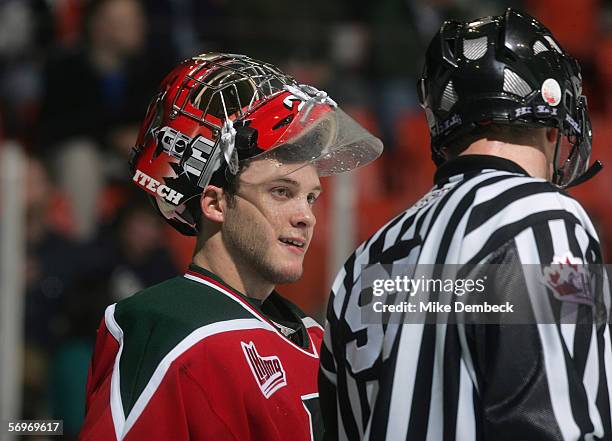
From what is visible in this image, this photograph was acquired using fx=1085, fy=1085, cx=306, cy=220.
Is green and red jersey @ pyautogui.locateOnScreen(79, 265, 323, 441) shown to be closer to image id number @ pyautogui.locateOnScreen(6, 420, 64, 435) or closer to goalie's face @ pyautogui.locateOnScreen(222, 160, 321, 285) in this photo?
goalie's face @ pyautogui.locateOnScreen(222, 160, 321, 285)

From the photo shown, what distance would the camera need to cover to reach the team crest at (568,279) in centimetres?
169

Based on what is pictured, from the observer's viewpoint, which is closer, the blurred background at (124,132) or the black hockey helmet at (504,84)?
the black hockey helmet at (504,84)

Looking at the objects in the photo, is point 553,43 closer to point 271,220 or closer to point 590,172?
point 590,172

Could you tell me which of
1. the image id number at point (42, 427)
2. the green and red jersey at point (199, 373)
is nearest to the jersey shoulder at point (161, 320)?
the green and red jersey at point (199, 373)

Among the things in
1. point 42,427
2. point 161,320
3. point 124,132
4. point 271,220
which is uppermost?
point 124,132

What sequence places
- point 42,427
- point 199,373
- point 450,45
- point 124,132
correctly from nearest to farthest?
point 450,45
point 199,373
point 42,427
point 124,132

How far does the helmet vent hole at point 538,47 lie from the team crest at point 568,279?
16.8 inches

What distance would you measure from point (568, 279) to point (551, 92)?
0.39 m

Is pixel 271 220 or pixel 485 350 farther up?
pixel 271 220

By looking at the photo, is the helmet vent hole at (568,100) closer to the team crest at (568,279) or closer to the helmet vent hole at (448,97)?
the helmet vent hole at (448,97)

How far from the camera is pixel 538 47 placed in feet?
6.41

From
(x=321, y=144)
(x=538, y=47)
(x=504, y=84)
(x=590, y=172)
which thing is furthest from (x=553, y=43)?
(x=321, y=144)
